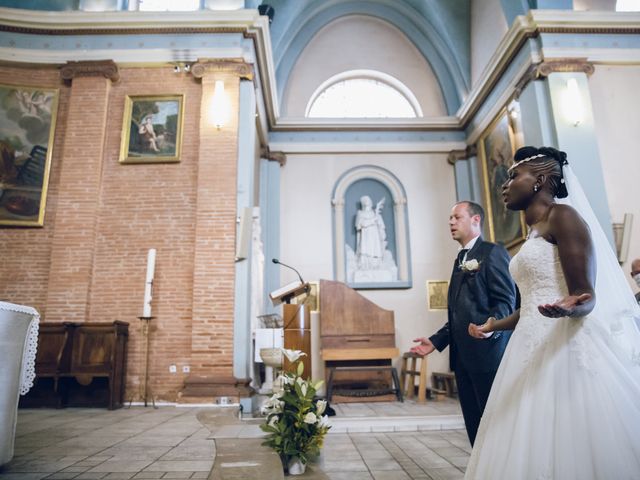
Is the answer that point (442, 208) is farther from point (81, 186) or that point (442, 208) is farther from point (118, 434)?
point (118, 434)

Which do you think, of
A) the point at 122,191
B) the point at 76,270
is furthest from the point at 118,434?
Result: the point at 122,191

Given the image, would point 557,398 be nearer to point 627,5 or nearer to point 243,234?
point 243,234

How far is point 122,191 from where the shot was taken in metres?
7.06

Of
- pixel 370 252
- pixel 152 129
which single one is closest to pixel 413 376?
pixel 370 252

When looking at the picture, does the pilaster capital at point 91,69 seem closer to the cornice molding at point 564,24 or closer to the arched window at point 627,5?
the cornice molding at point 564,24

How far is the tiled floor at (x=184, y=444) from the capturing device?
2852 millimetres

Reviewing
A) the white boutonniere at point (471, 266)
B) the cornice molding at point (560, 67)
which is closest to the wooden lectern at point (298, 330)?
the white boutonniere at point (471, 266)

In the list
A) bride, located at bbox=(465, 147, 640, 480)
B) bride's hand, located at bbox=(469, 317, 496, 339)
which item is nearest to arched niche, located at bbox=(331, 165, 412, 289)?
bride's hand, located at bbox=(469, 317, 496, 339)

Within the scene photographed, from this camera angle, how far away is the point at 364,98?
11.4 meters

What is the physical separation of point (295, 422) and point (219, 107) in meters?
5.24

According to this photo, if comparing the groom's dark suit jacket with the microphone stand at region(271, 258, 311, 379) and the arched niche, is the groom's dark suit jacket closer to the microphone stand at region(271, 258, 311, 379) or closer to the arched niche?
the microphone stand at region(271, 258, 311, 379)

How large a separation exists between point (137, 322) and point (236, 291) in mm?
1485

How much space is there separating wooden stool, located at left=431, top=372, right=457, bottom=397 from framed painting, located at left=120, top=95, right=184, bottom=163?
5.89m

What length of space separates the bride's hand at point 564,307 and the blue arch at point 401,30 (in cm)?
999
